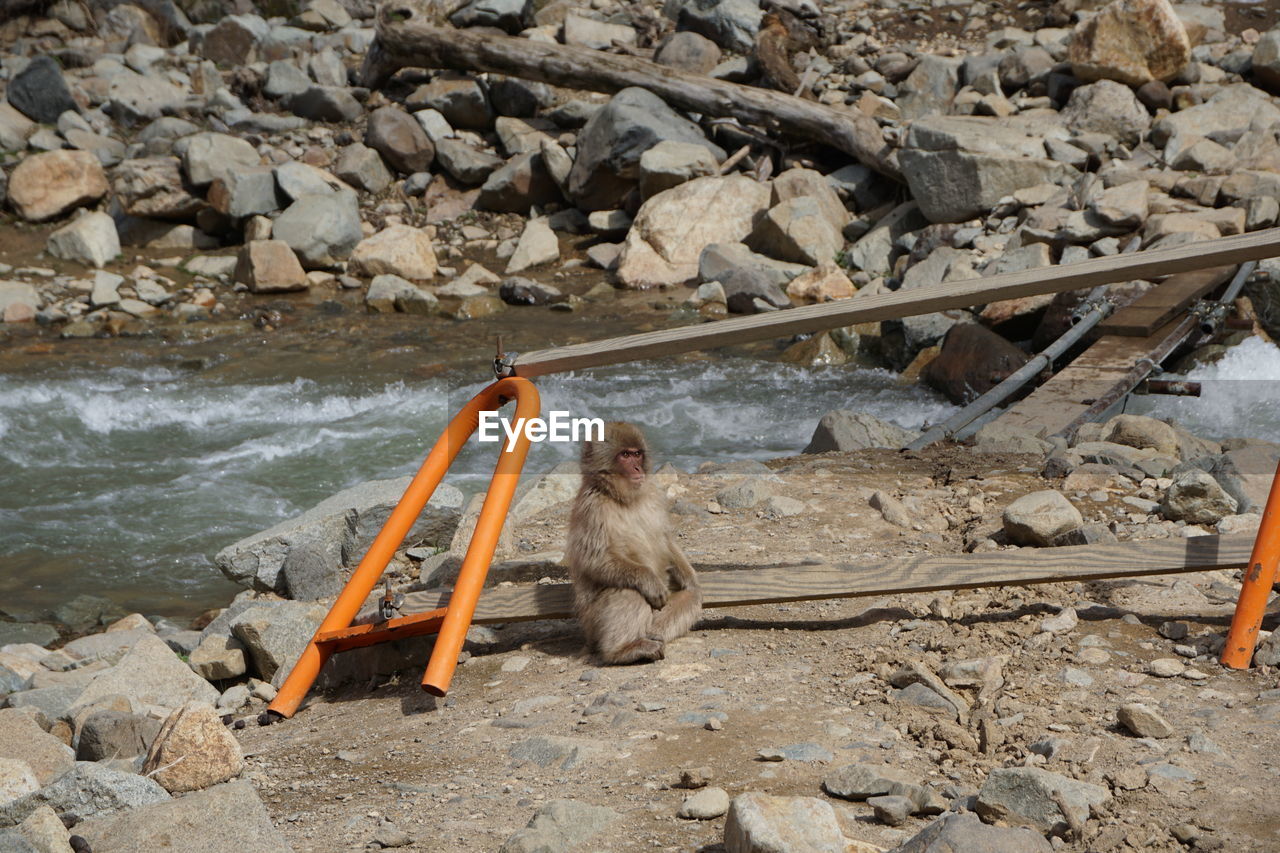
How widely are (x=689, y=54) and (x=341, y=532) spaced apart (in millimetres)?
11248

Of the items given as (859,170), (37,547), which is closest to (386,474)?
(37,547)

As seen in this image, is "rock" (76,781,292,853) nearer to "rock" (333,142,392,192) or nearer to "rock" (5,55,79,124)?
"rock" (333,142,392,192)

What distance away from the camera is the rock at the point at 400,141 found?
47.4 ft

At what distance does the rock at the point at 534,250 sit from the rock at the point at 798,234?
221cm

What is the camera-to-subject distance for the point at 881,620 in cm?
380

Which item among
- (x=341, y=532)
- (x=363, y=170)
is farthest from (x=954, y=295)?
(x=363, y=170)

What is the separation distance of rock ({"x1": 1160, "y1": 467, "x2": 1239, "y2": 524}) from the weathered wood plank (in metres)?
3.56

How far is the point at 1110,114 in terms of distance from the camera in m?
12.1

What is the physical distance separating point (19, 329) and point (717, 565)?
9181 mm

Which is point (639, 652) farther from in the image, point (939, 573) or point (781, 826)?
point (781, 826)

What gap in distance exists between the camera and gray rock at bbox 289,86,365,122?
15359 mm

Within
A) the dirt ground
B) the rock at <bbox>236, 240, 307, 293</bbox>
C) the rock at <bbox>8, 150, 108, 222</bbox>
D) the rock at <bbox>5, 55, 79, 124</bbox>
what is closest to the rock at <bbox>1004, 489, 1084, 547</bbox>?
the dirt ground

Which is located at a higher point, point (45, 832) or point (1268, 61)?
point (1268, 61)

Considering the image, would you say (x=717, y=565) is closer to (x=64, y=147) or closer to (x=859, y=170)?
(x=859, y=170)
